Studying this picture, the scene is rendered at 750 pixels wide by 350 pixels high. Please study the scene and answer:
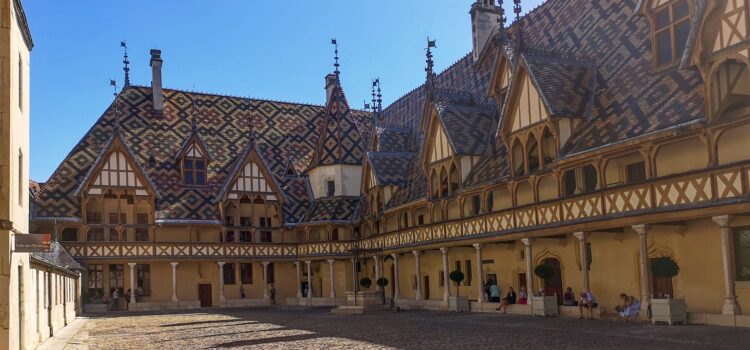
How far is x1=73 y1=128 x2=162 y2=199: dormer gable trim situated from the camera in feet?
129

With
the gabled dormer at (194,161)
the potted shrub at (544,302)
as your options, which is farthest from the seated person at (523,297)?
the gabled dormer at (194,161)

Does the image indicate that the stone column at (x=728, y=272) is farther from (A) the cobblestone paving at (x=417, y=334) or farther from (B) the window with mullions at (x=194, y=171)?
(B) the window with mullions at (x=194, y=171)

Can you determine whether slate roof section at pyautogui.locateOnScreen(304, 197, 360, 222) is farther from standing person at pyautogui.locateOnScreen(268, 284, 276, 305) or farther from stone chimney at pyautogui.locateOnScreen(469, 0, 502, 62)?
Answer: stone chimney at pyautogui.locateOnScreen(469, 0, 502, 62)

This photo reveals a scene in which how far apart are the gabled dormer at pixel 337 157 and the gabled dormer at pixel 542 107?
781 inches

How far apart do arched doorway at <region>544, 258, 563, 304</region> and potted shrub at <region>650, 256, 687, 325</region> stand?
6239 millimetres

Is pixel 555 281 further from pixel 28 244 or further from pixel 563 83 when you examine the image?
pixel 28 244

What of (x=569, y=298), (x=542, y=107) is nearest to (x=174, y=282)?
(x=569, y=298)

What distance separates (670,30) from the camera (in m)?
20.9

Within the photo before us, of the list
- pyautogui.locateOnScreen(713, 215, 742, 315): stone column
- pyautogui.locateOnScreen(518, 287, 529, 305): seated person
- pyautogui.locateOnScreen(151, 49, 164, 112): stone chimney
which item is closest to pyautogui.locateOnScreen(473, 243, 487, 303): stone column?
pyautogui.locateOnScreen(518, 287, 529, 305): seated person

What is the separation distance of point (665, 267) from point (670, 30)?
268 inches

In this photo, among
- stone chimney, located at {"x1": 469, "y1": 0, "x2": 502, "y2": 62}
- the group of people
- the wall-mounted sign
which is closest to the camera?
the wall-mounted sign

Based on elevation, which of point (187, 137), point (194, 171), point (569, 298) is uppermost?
point (187, 137)

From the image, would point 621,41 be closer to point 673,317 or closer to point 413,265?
point 673,317

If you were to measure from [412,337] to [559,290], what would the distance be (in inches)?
359
